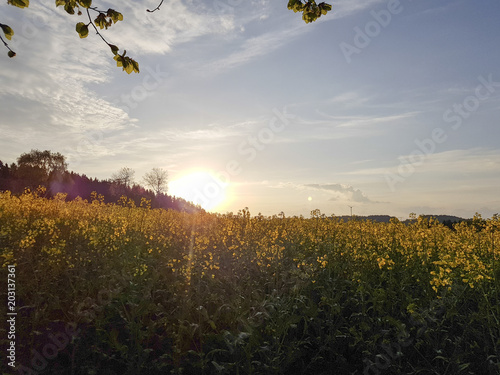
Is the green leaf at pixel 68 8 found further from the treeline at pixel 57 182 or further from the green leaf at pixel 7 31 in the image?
the treeline at pixel 57 182

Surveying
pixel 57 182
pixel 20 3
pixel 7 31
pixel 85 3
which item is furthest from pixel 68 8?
pixel 57 182

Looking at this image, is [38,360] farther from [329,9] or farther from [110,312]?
[329,9]

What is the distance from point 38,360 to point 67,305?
114cm

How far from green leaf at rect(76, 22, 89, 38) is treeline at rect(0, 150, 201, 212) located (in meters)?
24.5

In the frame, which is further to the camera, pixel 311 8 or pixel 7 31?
pixel 311 8

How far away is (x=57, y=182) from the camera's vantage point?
34781mm

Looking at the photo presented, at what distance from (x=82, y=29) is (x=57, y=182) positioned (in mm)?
36266

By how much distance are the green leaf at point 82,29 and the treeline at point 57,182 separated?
965 inches

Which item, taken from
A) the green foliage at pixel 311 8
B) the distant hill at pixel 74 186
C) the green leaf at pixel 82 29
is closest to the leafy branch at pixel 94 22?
the green leaf at pixel 82 29

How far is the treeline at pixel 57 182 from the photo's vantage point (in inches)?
1191

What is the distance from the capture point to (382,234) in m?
8.10

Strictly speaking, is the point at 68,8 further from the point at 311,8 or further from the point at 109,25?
the point at 311,8

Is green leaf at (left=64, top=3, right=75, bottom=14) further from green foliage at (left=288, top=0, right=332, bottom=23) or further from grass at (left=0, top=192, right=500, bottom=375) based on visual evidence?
grass at (left=0, top=192, right=500, bottom=375)

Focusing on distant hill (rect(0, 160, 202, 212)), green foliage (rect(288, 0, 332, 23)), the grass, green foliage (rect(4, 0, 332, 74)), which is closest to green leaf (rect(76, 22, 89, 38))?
green foliage (rect(4, 0, 332, 74))
